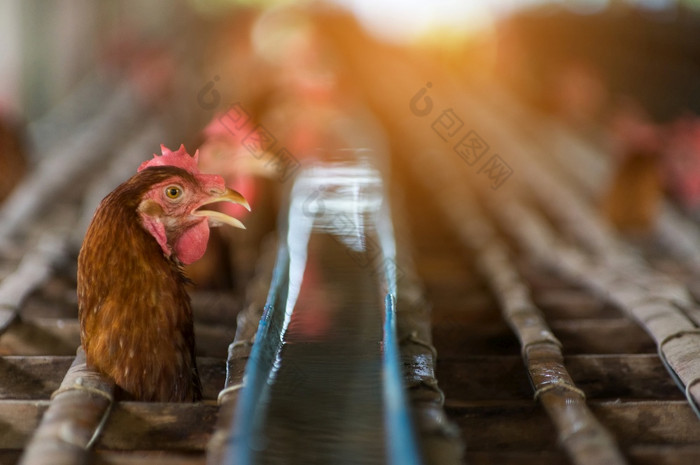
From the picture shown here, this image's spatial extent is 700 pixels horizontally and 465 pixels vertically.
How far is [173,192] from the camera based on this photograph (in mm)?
1945

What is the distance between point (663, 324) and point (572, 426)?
0.97 metres

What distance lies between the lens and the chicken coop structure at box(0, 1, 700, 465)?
5.92 feet

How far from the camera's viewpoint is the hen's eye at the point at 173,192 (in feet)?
6.36

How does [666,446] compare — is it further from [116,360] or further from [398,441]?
[116,360]

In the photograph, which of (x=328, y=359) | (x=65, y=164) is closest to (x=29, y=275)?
(x=328, y=359)

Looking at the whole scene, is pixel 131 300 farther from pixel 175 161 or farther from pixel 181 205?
pixel 175 161

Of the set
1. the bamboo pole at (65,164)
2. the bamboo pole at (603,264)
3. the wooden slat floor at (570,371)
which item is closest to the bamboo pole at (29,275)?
the bamboo pole at (65,164)

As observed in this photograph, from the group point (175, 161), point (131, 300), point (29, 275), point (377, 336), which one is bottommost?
point (131, 300)

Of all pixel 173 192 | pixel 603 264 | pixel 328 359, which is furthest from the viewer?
pixel 603 264

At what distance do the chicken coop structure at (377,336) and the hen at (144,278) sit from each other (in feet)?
0.29

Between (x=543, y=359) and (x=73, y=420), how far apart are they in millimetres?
1485

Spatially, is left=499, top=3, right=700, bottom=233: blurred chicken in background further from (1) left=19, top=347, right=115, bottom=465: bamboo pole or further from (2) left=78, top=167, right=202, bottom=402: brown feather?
(1) left=19, top=347, right=115, bottom=465: bamboo pole

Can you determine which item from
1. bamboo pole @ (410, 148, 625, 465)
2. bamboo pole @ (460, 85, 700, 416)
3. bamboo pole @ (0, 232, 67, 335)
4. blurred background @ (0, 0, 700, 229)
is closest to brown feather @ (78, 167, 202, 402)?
bamboo pole @ (0, 232, 67, 335)

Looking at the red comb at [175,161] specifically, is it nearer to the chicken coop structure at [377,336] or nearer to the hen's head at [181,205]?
the hen's head at [181,205]
